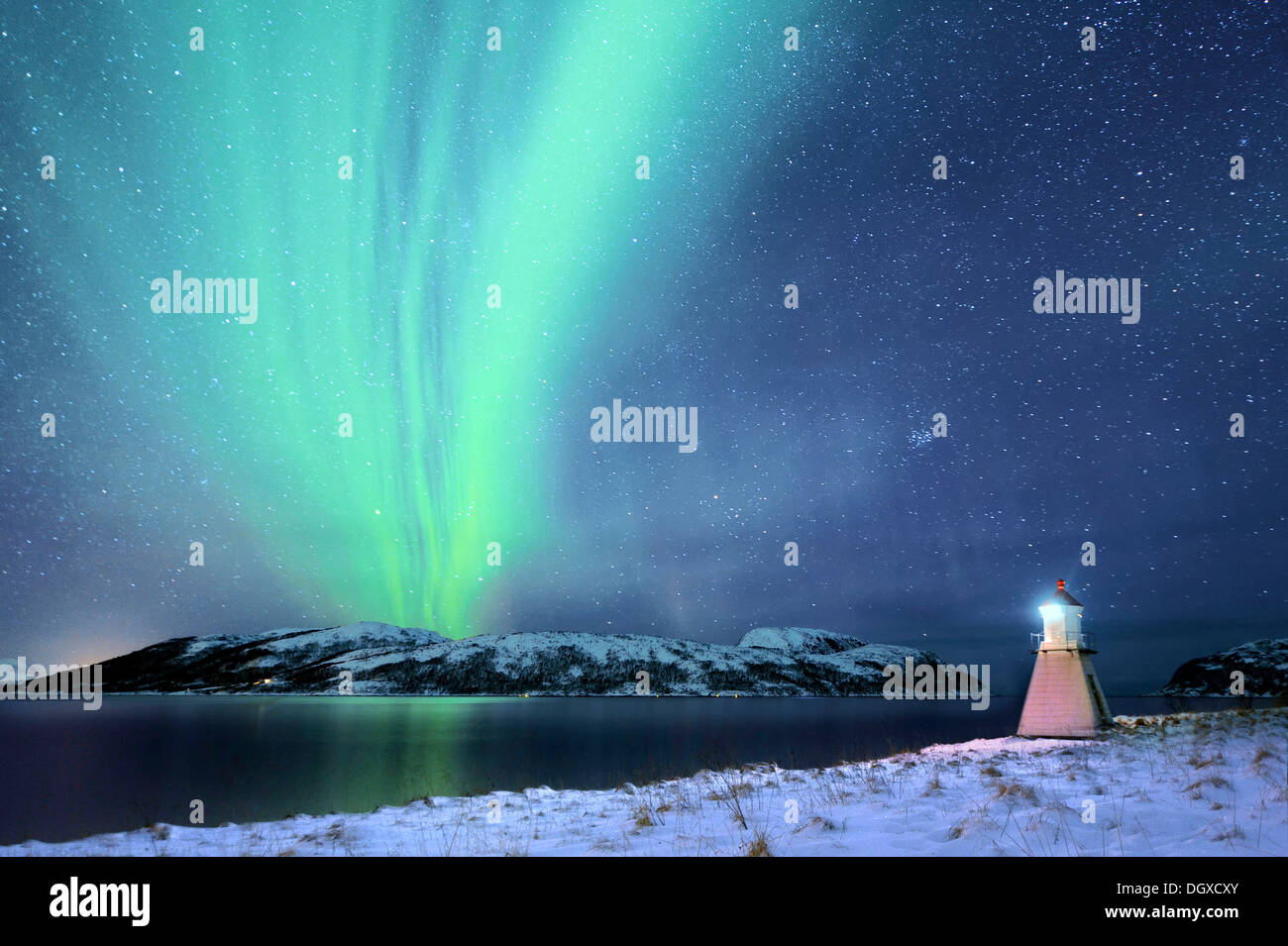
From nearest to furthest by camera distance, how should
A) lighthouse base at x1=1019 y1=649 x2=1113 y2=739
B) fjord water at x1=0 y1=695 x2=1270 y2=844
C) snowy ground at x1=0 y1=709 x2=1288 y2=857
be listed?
snowy ground at x1=0 y1=709 x2=1288 y2=857 → lighthouse base at x1=1019 y1=649 x2=1113 y2=739 → fjord water at x1=0 y1=695 x2=1270 y2=844

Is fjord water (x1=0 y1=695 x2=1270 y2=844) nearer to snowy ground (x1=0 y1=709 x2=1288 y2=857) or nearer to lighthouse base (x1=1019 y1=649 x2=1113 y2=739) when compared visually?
lighthouse base (x1=1019 y1=649 x2=1113 y2=739)

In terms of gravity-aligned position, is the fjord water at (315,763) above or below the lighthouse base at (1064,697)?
below

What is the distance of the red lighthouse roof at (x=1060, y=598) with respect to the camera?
32.7 meters

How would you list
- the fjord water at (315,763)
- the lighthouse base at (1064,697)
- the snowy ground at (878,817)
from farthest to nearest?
the fjord water at (315,763) → the lighthouse base at (1064,697) → the snowy ground at (878,817)

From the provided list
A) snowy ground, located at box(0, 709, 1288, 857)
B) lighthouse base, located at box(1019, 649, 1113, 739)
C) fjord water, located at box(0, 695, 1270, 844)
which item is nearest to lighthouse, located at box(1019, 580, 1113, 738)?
lighthouse base, located at box(1019, 649, 1113, 739)

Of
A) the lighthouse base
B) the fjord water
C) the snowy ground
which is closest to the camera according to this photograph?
the snowy ground

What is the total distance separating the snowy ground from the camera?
6.96 meters

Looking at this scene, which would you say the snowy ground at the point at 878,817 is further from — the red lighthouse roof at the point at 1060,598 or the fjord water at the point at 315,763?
the red lighthouse roof at the point at 1060,598

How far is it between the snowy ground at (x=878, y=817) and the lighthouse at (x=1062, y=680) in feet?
59.6

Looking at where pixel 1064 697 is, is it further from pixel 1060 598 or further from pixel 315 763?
pixel 315 763

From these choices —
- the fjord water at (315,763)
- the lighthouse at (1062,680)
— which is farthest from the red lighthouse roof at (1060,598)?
the fjord water at (315,763)

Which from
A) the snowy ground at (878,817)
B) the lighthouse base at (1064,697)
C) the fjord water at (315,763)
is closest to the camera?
the snowy ground at (878,817)

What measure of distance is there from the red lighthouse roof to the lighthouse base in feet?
7.11
